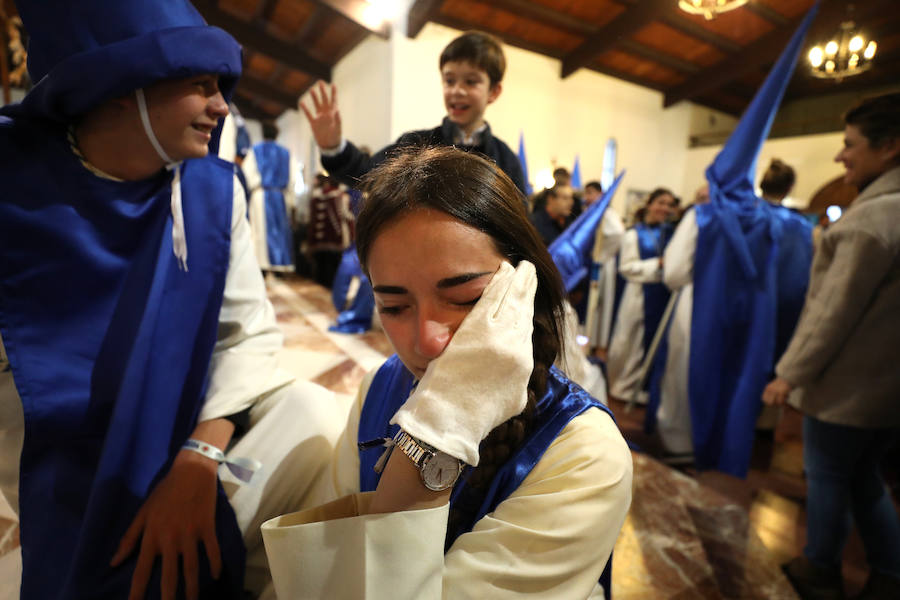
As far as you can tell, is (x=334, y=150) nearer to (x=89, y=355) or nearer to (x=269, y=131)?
(x=89, y=355)

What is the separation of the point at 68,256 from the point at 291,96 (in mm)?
11027

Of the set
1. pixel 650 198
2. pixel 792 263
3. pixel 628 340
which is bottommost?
pixel 628 340

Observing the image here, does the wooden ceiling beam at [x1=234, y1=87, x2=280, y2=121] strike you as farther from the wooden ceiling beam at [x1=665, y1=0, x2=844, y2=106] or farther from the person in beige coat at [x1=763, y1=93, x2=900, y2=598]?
the person in beige coat at [x1=763, y1=93, x2=900, y2=598]

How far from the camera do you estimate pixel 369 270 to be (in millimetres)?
785

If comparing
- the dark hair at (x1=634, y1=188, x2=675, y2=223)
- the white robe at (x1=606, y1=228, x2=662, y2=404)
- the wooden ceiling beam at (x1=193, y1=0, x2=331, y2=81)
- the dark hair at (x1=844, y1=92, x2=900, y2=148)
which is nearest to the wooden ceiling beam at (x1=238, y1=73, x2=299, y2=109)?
the wooden ceiling beam at (x1=193, y1=0, x2=331, y2=81)

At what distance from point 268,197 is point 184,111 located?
5.92 meters

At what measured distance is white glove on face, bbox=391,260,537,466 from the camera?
0.55 meters

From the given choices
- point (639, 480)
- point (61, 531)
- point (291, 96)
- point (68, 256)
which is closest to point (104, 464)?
point (61, 531)

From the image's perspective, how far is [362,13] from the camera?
579 centimetres

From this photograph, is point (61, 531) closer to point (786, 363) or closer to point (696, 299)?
point (786, 363)

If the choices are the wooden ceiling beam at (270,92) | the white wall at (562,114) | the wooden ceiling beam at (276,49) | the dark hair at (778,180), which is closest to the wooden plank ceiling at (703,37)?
the dark hair at (778,180)

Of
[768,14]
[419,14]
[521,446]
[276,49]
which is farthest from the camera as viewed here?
[276,49]

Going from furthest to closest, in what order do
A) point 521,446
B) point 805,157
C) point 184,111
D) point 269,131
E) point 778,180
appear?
point 805,157
point 269,131
point 778,180
point 184,111
point 521,446

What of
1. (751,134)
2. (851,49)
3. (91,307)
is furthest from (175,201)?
(851,49)
